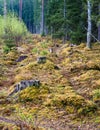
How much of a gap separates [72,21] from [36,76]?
59.6ft

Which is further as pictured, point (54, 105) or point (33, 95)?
point (33, 95)

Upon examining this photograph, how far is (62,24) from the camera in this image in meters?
30.1

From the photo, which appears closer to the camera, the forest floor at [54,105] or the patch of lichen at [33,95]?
the forest floor at [54,105]

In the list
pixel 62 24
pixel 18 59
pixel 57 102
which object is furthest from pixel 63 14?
pixel 57 102

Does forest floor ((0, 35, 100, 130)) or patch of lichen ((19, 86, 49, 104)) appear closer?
forest floor ((0, 35, 100, 130))

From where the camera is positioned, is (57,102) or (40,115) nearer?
(40,115)

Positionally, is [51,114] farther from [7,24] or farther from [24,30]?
[24,30]

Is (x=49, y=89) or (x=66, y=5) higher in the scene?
(x=66, y=5)

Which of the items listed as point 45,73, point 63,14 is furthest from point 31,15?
point 45,73

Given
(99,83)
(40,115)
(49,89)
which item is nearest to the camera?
(40,115)

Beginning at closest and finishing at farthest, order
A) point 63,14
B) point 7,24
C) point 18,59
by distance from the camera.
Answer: point 18,59
point 7,24
point 63,14

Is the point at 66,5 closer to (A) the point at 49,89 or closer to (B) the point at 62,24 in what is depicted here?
(B) the point at 62,24

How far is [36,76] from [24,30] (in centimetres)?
1822

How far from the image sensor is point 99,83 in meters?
10.6
